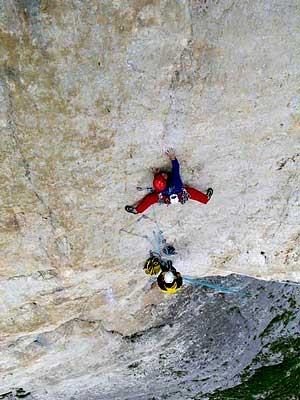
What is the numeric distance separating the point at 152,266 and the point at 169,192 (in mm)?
2043

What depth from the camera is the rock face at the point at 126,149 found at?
6703mm

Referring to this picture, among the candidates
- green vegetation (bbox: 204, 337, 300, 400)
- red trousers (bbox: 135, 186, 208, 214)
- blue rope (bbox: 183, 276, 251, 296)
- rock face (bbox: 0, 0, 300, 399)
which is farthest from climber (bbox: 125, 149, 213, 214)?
green vegetation (bbox: 204, 337, 300, 400)

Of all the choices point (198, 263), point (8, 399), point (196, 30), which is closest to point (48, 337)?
point (198, 263)

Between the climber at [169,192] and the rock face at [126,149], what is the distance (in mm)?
136

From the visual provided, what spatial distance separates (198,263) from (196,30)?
4763 millimetres

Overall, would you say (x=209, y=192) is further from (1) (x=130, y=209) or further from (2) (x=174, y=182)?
(1) (x=130, y=209)

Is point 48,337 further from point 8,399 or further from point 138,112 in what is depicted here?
point 138,112

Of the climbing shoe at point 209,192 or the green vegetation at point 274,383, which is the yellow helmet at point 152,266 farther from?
the green vegetation at point 274,383

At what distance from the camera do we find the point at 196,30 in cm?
688

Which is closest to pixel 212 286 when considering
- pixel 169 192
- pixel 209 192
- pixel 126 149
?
pixel 209 192

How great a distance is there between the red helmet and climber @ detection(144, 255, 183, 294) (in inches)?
81.8

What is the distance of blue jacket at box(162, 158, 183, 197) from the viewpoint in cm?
787

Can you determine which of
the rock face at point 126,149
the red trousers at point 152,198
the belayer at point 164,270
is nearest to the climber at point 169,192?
the red trousers at point 152,198

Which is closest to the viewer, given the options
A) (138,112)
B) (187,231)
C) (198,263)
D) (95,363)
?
(138,112)
